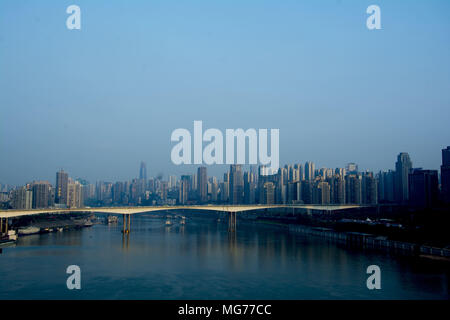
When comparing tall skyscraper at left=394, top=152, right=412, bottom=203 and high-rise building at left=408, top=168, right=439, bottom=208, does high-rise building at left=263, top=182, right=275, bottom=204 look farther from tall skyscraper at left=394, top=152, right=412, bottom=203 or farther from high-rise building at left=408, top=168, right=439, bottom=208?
Answer: high-rise building at left=408, top=168, right=439, bottom=208

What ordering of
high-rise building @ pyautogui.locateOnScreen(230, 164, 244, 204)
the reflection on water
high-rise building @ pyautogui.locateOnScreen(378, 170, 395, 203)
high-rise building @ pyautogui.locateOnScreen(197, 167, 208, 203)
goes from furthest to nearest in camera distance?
high-rise building @ pyautogui.locateOnScreen(197, 167, 208, 203) < high-rise building @ pyautogui.locateOnScreen(230, 164, 244, 204) < high-rise building @ pyautogui.locateOnScreen(378, 170, 395, 203) < the reflection on water

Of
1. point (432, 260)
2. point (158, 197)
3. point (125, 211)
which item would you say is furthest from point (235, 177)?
point (432, 260)

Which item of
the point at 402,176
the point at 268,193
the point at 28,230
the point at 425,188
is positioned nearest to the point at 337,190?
the point at 425,188

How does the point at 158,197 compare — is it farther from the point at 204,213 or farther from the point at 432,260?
the point at 432,260

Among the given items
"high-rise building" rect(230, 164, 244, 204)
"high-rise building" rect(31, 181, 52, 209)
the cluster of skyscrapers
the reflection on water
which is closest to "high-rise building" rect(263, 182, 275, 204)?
the cluster of skyscrapers

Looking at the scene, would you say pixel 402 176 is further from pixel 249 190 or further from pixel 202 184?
pixel 202 184
